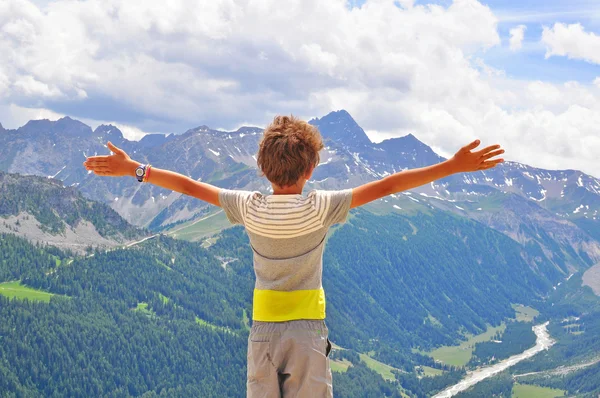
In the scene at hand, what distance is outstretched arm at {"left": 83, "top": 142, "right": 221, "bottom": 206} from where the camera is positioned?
9891 mm

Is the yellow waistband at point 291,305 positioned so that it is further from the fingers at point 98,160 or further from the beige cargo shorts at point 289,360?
the fingers at point 98,160

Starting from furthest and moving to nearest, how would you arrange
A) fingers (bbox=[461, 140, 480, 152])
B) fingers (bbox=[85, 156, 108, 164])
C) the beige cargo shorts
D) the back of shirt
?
1. fingers (bbox=[85, 156, 108, 164])
2. the back of shirt
3. the beige cargo shorts
4. fingers (bbox=[461, 140, 480, 152])

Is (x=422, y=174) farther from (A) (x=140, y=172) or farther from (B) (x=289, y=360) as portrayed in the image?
(A) (x=140, y=172)

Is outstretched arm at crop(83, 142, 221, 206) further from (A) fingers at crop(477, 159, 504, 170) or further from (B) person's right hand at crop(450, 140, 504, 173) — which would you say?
(A) fingers at crop(477, 159, 504, 170)

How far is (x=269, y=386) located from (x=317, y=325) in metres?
1.03

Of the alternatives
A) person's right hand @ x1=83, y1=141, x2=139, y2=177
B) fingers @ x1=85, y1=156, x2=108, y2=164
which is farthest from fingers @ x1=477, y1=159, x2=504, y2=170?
fingers @ x1=85, y1=156, x2=108, y2=164

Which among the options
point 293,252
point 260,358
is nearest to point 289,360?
point 260,358

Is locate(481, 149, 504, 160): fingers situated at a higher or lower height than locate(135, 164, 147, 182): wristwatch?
higher

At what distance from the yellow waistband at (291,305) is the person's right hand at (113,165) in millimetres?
2635

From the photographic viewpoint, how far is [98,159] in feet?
32.4

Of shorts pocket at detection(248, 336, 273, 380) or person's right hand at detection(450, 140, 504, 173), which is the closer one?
person's right hand at detection(450, 140, 504, 173)

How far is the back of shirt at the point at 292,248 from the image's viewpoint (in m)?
9.33

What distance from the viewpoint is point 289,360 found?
9.33 metres

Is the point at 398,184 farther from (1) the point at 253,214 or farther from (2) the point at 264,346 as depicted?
(2) the point at 264,346
